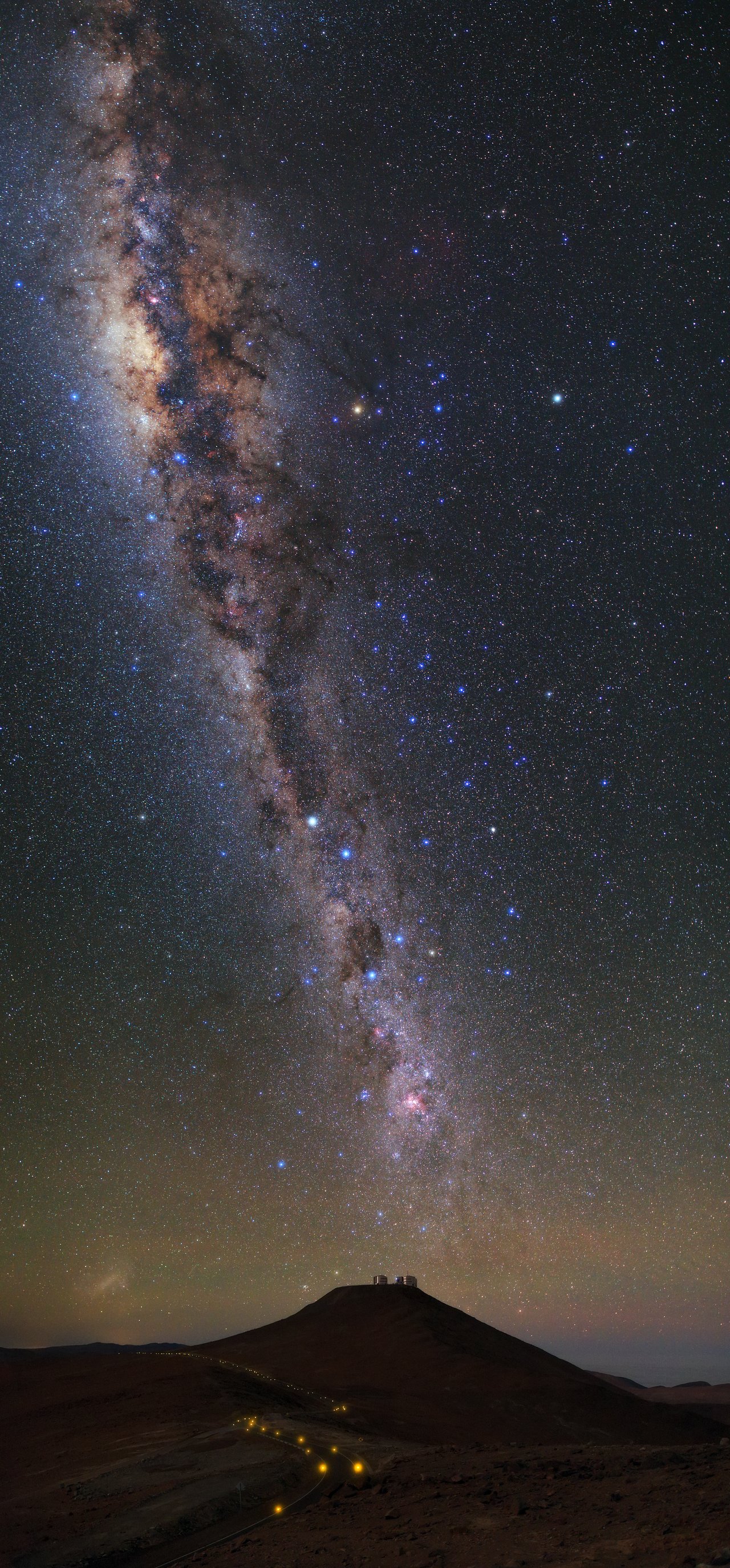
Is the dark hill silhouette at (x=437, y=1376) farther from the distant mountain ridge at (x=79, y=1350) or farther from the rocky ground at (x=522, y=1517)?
the distant mountain ridge at (x=79, y=1350)

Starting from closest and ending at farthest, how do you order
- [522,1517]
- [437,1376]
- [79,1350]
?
[522,1517]
[437,1376]
[79,1350]

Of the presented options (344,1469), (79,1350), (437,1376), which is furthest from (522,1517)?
(79,1350)

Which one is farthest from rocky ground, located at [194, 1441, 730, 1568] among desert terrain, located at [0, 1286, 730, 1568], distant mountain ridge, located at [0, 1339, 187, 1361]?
distant mountain ridge, located at [0, 1339, 187, 1361]

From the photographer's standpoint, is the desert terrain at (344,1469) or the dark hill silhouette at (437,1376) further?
the dark hill silhouette at (437,1376)

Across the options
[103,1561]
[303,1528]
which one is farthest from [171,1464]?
[303,1528]

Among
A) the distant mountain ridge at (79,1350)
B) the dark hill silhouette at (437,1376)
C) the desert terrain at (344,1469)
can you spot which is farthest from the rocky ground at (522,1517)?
the distant mountain ridge at (79,1350)

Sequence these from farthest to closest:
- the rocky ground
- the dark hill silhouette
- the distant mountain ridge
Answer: the distant mountain ridge → the dark hill silhouette → the rocky ground

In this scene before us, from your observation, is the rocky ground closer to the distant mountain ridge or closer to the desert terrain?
the desert terrain

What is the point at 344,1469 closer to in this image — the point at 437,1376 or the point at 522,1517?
the point at 522,1517
